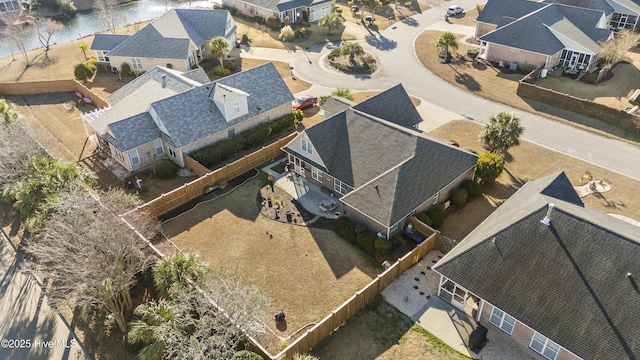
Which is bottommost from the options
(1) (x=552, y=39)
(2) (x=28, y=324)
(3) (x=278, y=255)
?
(2) (x=28, y=324)

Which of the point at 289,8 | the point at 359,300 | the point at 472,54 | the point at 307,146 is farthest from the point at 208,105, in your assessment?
the point at 472,54

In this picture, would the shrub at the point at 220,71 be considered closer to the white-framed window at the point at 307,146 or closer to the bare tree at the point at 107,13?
the bare tree at the point at 107,13

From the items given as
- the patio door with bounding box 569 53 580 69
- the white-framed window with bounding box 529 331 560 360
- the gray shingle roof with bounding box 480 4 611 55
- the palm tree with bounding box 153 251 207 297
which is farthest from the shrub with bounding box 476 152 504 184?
the patio door with bounding box 569 53 580 69

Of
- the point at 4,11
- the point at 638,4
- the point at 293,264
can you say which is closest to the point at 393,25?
the point at 638,4

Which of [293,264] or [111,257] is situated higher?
[111,257]

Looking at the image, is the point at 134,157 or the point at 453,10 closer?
the point at 134,157

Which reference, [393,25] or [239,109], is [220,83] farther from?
[393,25]

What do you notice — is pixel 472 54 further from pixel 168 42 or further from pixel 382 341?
pixel 382 341

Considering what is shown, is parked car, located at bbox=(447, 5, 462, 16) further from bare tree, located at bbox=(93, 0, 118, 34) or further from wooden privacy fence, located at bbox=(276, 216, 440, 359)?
wooden privacy fence, located at bbox=(276, 216, 440, 359)
